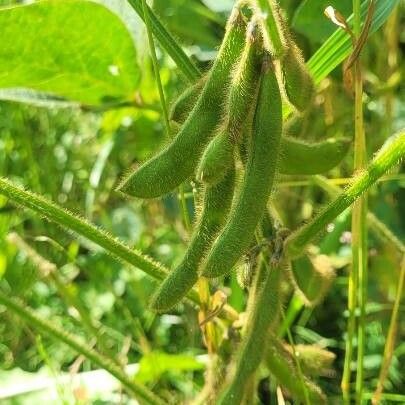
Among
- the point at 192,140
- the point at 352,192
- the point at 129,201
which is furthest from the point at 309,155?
the point at 129,201

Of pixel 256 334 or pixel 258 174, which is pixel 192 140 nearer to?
pixel 258 174

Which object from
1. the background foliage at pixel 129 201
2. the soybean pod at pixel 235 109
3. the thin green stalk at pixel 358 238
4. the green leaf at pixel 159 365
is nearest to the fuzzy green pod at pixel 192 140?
the soybean pod at pixel 235 109

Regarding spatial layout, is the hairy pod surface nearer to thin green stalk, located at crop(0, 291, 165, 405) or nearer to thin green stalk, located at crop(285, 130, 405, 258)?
thin green stalk, located at crop(285, 130, 405, 258)

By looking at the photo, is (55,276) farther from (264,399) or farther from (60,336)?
(264,399)

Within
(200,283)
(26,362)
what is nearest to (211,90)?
(200,283)

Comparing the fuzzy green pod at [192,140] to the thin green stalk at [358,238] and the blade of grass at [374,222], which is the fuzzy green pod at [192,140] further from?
the blade of grass at [374,222]

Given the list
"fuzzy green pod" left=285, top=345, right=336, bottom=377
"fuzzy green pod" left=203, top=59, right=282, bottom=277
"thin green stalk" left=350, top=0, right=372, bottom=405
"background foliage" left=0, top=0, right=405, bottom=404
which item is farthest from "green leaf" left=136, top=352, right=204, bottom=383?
"fuzzy green pod" left=203, top=59, right=282, bottom=277
